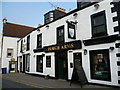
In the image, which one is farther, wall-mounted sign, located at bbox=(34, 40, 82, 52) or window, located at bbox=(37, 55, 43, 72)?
window, located at bbox=(37, 55, 43, 72)

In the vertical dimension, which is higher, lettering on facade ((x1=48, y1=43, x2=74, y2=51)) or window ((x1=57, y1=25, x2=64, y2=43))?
window ((x1=57, y1=25, x2=64, y2=43))

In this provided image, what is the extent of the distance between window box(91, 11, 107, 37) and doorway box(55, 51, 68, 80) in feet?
11.0

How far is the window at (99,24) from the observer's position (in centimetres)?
806

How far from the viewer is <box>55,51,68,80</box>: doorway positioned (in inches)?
417

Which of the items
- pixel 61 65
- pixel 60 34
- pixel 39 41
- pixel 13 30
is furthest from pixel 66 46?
pixel 13 30

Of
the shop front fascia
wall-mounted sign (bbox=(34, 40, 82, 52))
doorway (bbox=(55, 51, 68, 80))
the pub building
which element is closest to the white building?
the pub building

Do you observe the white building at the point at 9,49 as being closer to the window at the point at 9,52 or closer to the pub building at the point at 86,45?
the window at the point at 9,52

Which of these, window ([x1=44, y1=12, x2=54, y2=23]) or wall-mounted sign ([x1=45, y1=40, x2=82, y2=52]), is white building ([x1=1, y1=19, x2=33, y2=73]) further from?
wall-mounted sign ([x1=45, y1=40, x2=82, y2=52])

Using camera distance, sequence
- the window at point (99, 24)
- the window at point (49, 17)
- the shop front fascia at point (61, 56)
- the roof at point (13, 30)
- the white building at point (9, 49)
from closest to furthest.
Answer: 1. the window at point (99, 24)
2. the shop front fascia at point (61, 56)
3. the window at point (49, 17)
4. the white building at point (9, 49)
5. the roof at point (13, 30)

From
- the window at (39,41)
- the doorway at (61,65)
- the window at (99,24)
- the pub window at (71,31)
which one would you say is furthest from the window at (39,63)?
the window at (99,24)

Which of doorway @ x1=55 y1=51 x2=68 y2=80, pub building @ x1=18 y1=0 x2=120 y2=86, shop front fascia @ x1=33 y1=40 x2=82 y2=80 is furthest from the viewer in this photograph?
doorway @ x1=55 y1=51 x2=68 y2=80

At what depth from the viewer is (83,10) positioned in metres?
9.43

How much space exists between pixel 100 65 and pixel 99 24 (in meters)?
2.86

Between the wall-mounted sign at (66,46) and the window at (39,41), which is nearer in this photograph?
the wall-mounted sign at (66,46)
